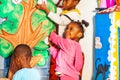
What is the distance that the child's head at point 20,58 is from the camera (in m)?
1.16

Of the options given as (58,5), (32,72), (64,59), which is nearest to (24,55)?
(32,72)

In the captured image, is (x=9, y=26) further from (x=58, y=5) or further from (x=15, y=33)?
(x=58, y=5)

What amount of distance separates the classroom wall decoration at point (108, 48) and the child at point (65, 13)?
0.12 meters

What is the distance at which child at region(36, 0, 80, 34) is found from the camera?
4.15 ft

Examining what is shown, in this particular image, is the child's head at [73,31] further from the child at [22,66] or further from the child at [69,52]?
the child at [22,66]

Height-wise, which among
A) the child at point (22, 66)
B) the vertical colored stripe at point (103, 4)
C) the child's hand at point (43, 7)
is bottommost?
the child at point (22, 66)

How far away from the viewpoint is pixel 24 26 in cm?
125

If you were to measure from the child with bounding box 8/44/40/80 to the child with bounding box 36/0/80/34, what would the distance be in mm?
191

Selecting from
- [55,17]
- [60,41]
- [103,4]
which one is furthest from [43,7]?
[103,4]

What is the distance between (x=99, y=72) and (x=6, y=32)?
45cm

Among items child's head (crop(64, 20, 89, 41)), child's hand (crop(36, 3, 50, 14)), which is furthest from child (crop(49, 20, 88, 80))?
child's hand (crop(36, 3, 50, 14))

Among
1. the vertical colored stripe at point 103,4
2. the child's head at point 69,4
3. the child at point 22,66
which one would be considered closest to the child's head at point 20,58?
the child at point 22,66

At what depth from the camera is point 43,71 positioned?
1259mm

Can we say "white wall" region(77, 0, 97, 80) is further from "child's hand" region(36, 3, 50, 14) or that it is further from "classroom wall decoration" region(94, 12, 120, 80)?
"child's hand" region(36, 3, 50, 14)
